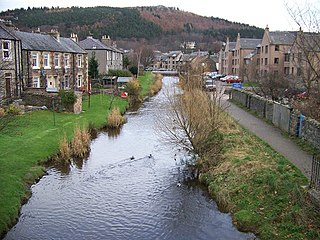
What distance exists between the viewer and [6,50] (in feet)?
107

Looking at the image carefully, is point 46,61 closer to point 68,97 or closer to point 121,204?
point 68,97

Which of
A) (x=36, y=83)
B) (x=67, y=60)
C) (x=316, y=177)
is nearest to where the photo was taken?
(x=316, y=177)

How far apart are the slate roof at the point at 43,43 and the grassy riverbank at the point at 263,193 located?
2633cm

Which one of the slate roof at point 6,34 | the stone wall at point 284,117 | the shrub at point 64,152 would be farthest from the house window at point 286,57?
the shrub at point 64,152

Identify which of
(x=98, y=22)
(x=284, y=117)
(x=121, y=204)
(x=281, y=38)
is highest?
(x=98, y=22)

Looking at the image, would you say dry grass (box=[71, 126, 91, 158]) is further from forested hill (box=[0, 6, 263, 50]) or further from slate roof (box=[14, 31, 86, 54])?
forested hill (box=[0, 6, 263, 50])

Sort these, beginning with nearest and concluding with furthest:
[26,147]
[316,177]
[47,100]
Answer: [316,177] → [26,147] → [47,100]

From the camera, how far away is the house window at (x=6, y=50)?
106 ft

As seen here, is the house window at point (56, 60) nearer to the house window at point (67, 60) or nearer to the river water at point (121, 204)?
the house window at point (67, 60)

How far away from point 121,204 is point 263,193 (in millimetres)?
5900

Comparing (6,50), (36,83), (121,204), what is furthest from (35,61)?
(121,204)

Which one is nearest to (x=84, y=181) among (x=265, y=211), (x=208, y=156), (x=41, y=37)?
(x=208, y=156)

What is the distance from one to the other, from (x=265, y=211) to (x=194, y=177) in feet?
19.6

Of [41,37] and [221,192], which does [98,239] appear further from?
[41,37]
